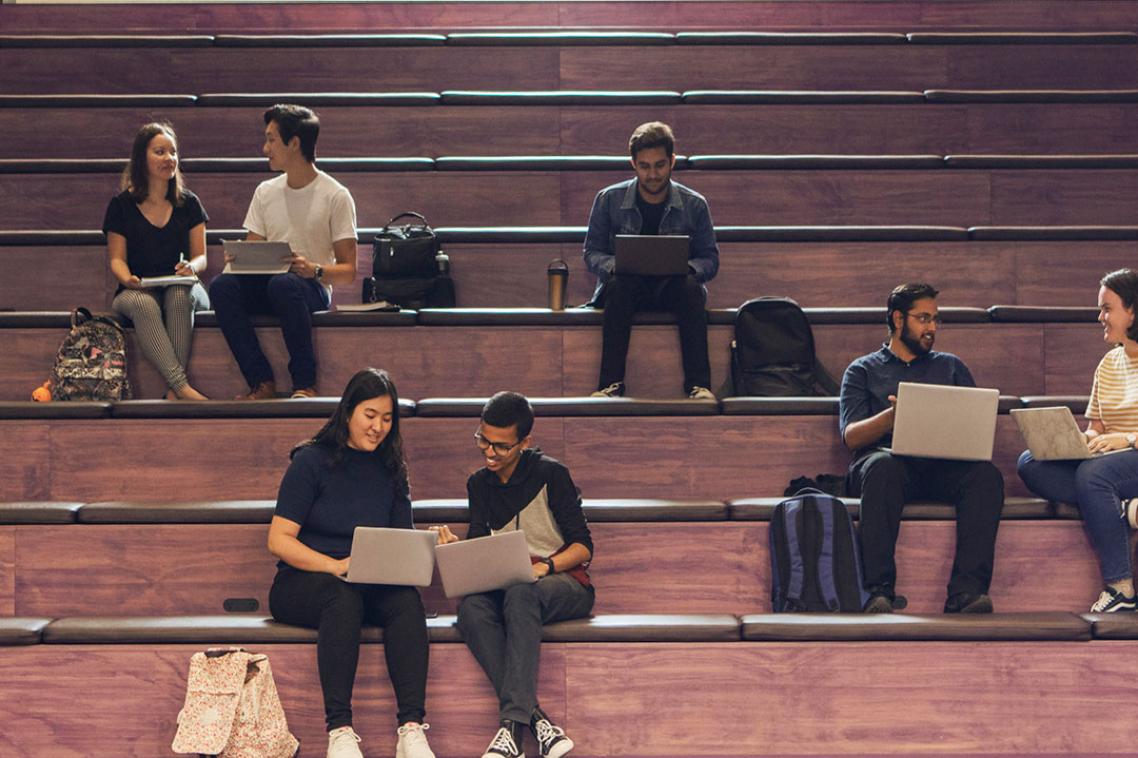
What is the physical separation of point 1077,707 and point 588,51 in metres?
3.18

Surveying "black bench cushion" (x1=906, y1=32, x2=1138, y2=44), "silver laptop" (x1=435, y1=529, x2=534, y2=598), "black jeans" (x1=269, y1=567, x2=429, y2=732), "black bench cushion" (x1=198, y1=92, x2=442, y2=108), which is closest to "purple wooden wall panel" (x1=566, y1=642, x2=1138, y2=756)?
"silver laptop" (x1=435, y1=529, x2=534, y2=598)

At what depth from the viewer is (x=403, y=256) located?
4223mm

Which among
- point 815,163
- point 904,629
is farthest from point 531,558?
point 815,163

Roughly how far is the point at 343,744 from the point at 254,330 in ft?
4.45

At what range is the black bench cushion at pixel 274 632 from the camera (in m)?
3.10

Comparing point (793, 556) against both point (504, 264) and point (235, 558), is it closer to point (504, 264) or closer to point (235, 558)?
point (235, 558)

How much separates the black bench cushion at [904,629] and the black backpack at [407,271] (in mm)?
1563

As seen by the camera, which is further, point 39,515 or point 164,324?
point 164,324

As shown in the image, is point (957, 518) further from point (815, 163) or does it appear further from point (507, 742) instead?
point (815, 163)

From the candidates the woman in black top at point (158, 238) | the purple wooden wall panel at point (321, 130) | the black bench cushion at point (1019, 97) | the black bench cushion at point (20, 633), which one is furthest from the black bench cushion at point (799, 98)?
the black bench cushion at point (20, 633)

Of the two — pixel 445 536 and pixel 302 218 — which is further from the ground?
pixel 302 218

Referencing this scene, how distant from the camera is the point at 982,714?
314 cm

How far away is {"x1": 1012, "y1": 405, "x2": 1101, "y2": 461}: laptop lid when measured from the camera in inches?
133

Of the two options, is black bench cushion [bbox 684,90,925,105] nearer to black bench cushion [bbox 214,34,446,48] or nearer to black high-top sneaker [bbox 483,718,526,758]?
black bench cushion [bbox 214,34,446,48]
